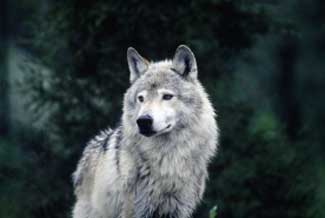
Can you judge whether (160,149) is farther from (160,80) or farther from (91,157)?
(91,157)

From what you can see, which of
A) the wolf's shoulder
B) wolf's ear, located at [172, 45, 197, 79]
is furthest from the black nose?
the wolf's shoulder

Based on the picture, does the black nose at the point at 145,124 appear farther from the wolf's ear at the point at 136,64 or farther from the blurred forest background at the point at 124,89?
the blurred forest background at the point at 124,89

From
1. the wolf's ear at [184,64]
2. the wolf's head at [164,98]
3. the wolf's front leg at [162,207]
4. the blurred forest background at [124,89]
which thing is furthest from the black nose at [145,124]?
the blurred forest background at [124,89]

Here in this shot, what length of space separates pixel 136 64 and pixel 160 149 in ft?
3.17

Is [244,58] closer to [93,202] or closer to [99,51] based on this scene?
[99,51]

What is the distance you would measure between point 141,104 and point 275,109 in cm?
2013

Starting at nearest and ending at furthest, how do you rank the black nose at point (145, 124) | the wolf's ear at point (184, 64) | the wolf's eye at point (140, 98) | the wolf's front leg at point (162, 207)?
the black nose at point (145, 124) → the wolf's front leg at point (162, 207) → the wolf's eye at point (140, 98) → the wolf's ear at point (184, 64)

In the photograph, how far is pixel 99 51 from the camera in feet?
47.3

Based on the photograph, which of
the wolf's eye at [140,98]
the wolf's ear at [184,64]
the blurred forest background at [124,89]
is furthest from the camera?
the blurred forest background at [124,89]

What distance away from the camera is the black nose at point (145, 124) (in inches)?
324

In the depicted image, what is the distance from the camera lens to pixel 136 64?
A: 9031 mm

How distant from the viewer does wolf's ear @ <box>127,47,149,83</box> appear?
898 centimetres

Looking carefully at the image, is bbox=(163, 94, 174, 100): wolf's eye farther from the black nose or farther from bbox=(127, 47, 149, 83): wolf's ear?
bbox=(127, 47, 149, 83): wolf's ear

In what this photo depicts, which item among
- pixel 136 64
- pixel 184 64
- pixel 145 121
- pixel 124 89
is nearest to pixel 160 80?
pixel 184 64
